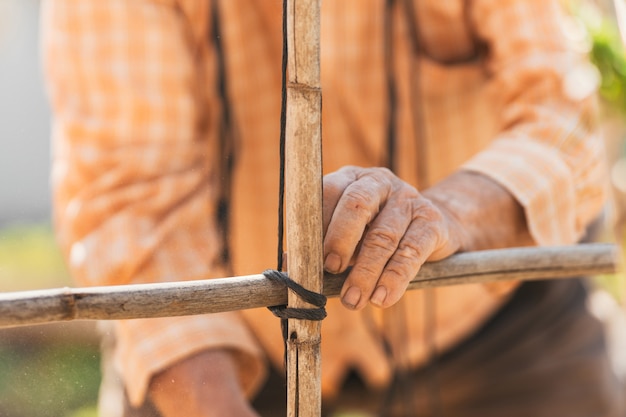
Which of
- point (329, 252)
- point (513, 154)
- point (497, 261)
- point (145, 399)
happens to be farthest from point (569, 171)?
point (145, 399)

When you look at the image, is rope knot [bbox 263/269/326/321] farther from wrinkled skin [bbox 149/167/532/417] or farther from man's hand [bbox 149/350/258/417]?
man's hand [bbox 149/350/258/417]

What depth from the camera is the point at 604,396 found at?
49.5 inches

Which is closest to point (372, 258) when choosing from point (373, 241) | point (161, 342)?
point (373, 241)

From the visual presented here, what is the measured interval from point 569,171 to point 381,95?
1.03 ft

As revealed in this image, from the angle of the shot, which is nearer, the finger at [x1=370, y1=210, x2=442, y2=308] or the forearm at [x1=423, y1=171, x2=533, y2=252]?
the finger at [x1=370, y1=210, x2=442, y2=308]

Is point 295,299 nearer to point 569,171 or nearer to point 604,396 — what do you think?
point 569,171

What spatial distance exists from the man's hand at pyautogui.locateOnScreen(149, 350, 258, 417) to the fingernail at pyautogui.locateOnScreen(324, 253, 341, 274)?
19cm

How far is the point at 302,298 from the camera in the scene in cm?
55

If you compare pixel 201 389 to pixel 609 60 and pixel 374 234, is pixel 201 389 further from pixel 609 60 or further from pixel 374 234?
pixel 609 60

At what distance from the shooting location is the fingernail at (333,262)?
57cm

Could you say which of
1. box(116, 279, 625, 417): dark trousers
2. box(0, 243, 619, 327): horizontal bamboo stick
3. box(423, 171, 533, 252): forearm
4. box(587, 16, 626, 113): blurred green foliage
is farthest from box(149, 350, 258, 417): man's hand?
box(587, 16, 626, 113): blurred green foliage

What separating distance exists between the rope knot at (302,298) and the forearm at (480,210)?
19 cm

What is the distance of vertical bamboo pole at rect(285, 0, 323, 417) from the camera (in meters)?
0.54

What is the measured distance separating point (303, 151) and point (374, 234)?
0.09m
